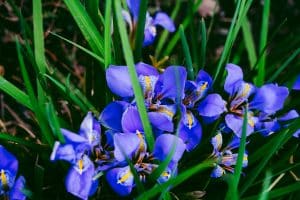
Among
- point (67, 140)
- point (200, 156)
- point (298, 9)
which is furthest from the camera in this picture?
point (298, 9)

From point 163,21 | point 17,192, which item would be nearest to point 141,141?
point 17,192

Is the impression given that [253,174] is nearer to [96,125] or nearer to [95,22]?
[96,125]

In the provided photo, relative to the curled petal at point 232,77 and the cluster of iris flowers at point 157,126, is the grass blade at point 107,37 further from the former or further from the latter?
the curled petal at point 232,77

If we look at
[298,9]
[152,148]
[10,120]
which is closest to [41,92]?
[152,148]

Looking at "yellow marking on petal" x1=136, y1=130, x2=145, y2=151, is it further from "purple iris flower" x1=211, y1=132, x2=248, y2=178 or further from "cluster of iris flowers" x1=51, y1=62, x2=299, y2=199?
"purple iris flower" x1=211, y1=132, x2=248, y2=178

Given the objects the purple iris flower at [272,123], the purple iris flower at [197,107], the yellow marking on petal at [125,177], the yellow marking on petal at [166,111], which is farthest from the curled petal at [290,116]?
the yellow marking on petal at [125,177]

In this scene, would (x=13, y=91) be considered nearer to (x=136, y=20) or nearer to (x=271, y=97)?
(x=136, y=20)
